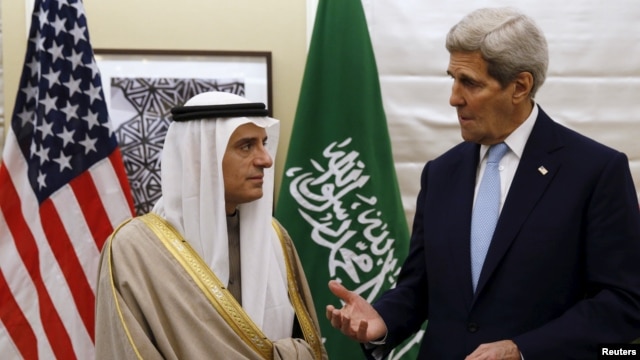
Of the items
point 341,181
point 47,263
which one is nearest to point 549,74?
point 341,181

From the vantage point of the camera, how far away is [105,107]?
358 cm

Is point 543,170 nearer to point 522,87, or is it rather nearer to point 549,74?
point 522,87

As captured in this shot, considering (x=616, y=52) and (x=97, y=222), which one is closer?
(x=97, y=222)

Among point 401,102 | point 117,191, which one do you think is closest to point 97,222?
point 117,191

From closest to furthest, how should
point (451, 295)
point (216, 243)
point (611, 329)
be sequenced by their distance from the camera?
point (611, 329), point (451, 295), point (216, 243)

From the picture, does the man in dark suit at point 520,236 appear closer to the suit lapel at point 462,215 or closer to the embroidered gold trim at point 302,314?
the suit lapel at point 462,215

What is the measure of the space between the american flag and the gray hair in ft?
5.87

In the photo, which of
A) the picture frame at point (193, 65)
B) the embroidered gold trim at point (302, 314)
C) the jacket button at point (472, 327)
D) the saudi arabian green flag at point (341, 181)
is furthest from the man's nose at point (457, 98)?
the picture frame at point (193, 65)

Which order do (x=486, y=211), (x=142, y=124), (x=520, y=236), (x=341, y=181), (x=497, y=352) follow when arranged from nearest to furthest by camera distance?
(x=497, y=352)
(x=520, y=236)
(x=486, y=211)
(x=341, y=181)
(x=142, y=124)

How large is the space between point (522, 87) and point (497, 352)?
28.5 inches

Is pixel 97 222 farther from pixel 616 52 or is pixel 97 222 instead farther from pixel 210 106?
pixel 616 52

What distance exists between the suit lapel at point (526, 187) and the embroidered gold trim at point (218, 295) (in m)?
0.66

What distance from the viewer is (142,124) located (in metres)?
3.82

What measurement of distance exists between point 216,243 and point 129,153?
1359mm
